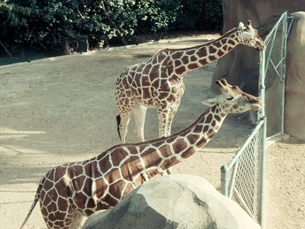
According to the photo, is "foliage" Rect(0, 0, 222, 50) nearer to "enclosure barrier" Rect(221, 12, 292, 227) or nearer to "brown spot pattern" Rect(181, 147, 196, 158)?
"enclosure barrier" Rect(221, 12, 292, 227)

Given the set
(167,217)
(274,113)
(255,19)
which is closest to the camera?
(167,217)

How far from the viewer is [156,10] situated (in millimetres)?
20719

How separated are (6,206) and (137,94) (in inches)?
104

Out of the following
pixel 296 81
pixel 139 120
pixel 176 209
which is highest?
pixel 176 209

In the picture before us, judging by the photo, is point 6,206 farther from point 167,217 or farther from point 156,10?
point 156,10

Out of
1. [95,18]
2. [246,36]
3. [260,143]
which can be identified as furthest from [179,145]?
[95,18]

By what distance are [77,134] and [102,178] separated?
5.11m

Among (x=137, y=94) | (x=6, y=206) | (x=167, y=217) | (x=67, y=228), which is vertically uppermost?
(x=167, y=217)

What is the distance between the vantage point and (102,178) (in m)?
4.96

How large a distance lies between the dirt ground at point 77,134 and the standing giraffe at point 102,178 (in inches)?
70.2

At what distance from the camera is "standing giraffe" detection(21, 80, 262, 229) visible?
4.93m

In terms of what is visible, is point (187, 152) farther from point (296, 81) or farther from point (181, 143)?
point (296, 81)

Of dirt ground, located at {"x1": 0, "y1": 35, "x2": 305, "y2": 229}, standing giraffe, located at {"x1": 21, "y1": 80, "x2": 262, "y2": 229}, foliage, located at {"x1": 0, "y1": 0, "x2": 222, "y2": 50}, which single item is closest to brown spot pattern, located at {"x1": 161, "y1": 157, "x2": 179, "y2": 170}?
standing giraffe, located at {"x1": 21, "y1": 80, "x2": 262, "y2": 229}

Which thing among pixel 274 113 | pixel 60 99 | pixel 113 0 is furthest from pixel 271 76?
pixel 113 0
